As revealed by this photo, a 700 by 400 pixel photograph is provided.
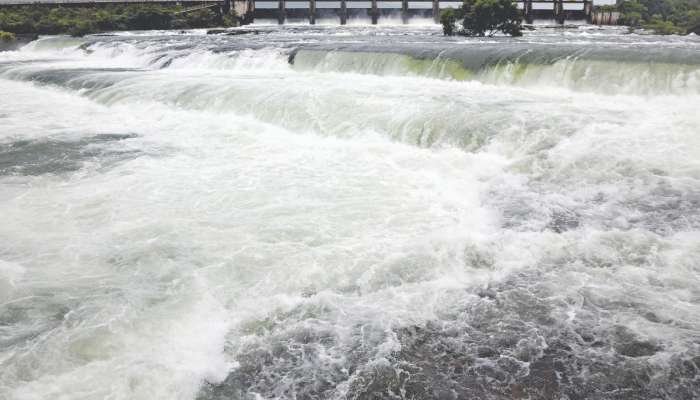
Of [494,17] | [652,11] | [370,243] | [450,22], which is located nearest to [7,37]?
[450,22]

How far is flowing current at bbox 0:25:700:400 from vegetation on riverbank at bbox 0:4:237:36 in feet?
85.8

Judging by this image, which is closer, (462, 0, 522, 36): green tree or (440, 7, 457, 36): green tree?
(462, 0, 522, 36): green tree

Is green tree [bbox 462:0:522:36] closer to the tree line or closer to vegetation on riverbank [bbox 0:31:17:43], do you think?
the tree line

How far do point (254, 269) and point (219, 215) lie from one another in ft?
5.86

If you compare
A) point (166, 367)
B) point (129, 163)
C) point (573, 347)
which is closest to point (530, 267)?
point (573, 347)

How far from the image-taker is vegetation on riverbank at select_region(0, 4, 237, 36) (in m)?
35.2

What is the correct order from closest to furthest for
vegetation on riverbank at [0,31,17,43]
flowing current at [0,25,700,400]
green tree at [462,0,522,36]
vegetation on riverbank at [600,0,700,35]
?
flowing current at [0,25,700,400]
green tree at [462,0,522,36]
vegetation on riverbank at [0,31,17,43]
vegetation on riverbank at [600,0,700,35]

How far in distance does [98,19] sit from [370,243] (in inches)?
1506

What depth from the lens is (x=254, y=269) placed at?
19.2ft

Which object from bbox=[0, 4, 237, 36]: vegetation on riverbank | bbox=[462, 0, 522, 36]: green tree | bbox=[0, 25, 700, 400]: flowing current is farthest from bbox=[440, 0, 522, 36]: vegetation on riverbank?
bbox=[0, 4, 237, 36]: vegetation on riverbank

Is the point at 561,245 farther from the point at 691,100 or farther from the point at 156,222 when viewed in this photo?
the point at 691,100

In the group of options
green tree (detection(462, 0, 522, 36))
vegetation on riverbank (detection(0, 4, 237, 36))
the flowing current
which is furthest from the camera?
vegetation on riverbank (detection(0, 4, 237, 36))

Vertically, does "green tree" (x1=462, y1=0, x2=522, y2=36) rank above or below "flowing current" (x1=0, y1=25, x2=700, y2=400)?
above

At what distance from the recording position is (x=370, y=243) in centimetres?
638
